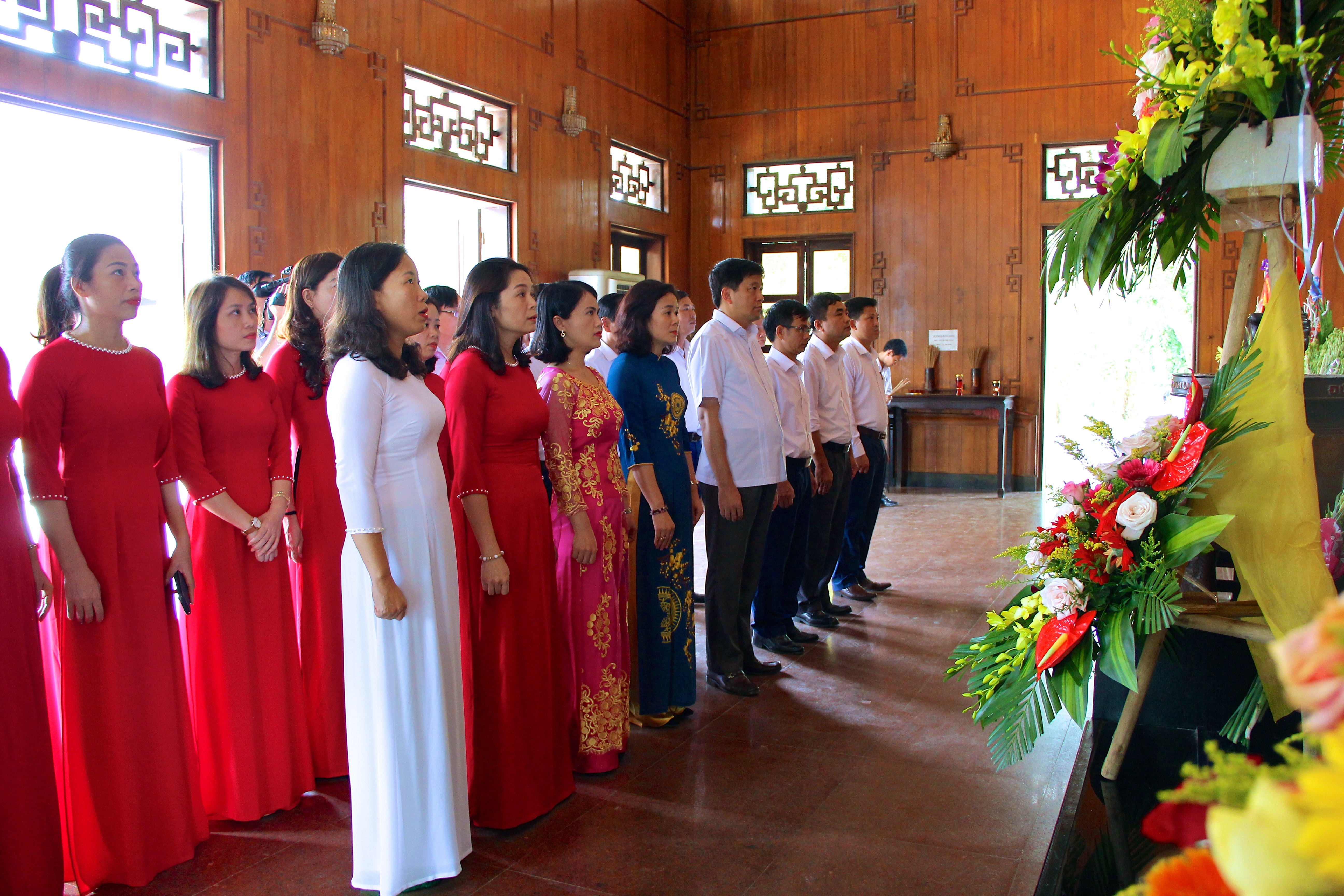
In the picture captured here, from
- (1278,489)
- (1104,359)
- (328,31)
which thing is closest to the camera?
(1278,489)

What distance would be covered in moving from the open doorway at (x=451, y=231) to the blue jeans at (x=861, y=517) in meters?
2.94

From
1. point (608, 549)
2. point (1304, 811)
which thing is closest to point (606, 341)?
point (608, 549)

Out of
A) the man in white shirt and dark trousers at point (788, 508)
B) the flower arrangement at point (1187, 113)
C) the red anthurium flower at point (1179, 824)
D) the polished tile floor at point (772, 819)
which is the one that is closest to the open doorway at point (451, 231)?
the man in white shirt and dark trousers at point (788, 508)

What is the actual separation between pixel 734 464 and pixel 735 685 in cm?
81

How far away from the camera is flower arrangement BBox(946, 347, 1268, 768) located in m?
1.91

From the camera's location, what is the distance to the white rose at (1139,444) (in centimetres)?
210

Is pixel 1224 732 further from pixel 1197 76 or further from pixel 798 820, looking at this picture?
pixel 1197 76

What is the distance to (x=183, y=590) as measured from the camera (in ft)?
8.14

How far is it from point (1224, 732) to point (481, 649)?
69.8 inches

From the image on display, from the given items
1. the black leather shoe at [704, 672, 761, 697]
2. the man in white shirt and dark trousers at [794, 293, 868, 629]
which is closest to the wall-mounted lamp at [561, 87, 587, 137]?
the man in white shirt and dark trousers at [794, 293, 868, 629]

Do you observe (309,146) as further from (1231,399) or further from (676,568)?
(1231,399)

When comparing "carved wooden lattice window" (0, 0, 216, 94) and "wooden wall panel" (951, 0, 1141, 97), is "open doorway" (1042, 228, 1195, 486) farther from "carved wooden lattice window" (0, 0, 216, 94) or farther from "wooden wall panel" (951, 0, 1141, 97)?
"carved wooden lattice window" (0, 0, 216, 94)

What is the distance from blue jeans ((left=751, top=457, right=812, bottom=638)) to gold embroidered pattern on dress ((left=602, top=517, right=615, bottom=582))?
1.32 metres

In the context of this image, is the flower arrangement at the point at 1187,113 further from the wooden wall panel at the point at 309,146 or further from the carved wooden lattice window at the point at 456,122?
the carved wooden lattice window at the point at 456,122
